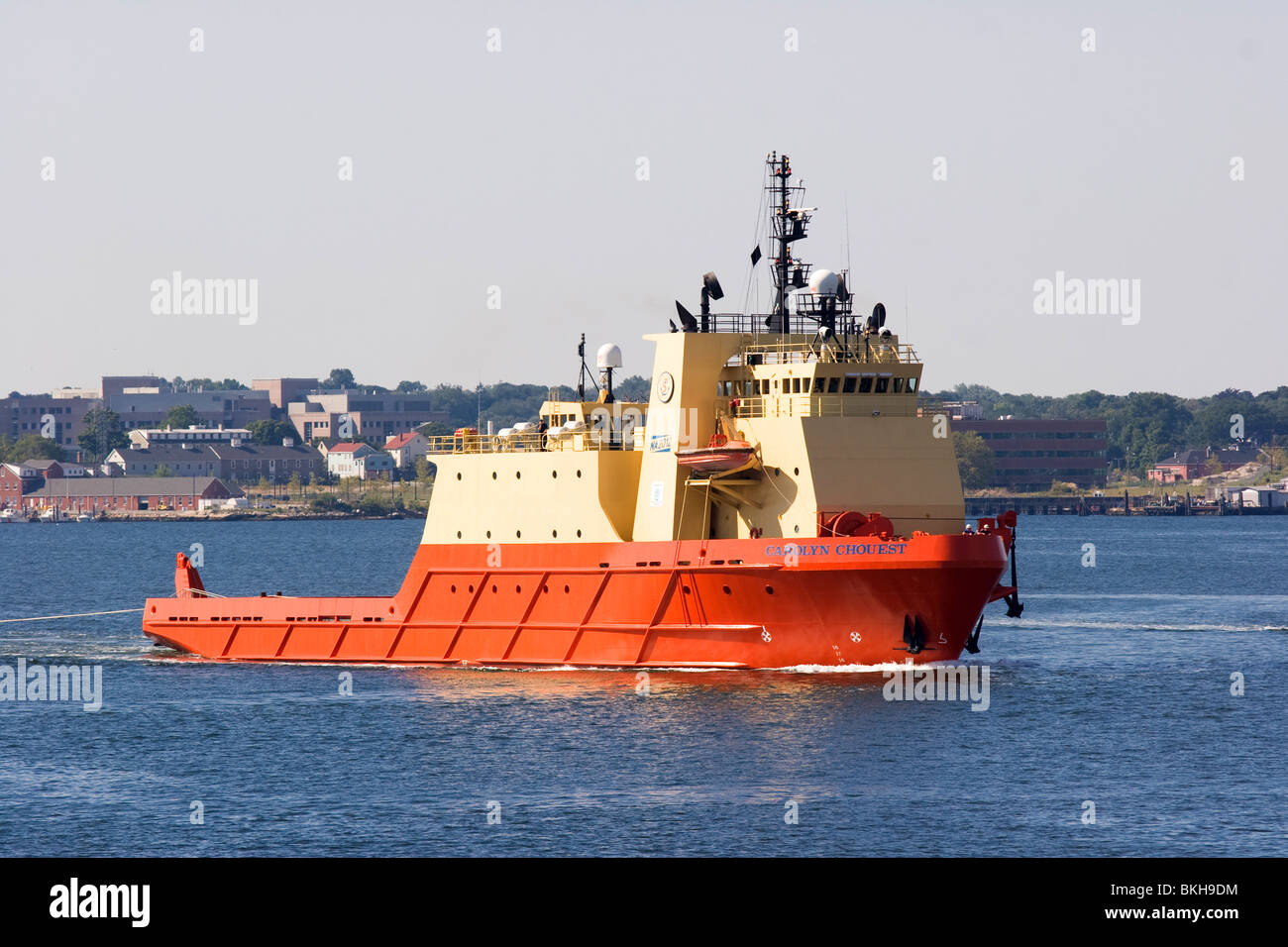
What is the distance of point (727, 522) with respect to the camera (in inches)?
1561

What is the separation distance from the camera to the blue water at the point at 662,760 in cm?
2616

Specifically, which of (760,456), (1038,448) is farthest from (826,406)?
(1038,448)

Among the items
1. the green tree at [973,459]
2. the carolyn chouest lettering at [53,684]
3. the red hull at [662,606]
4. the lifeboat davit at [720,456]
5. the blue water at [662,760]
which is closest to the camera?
the blue water at [662,760]

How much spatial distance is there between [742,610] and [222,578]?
197 ft

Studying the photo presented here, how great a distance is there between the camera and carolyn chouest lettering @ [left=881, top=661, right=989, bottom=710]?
119ft

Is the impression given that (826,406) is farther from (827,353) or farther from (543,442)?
(543,442)

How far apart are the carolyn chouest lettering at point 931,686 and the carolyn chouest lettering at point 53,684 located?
60.4 feet
